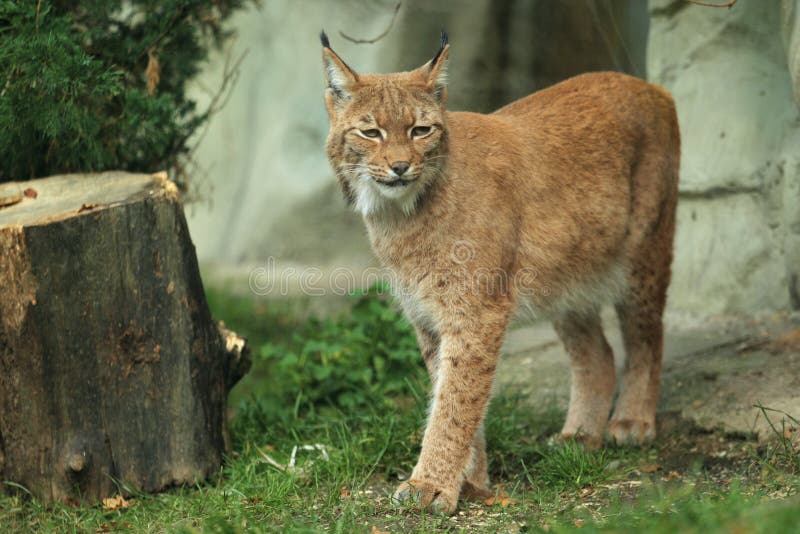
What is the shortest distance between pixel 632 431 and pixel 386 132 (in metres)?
2.27

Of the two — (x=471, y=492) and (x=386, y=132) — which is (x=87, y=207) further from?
(x=471, y=492)

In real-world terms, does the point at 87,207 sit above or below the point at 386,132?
below

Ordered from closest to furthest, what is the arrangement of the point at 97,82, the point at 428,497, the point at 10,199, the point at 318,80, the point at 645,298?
the point at 428,497
the point at 10,199
the point at 97,82
the point at 645,298
the point at 318,80

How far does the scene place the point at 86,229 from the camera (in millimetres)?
4641

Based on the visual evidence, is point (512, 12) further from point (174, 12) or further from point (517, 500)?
point (517, 500)

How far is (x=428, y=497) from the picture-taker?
4398 mm

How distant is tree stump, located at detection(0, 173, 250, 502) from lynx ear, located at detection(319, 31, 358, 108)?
38.2 inches

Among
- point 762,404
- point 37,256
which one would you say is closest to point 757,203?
point 762,404

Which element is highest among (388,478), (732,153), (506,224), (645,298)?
(732,153)

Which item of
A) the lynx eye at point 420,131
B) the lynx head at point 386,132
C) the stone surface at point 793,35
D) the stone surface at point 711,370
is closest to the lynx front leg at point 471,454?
the lynx head at point 386,132

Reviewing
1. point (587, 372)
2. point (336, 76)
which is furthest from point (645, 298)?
point (336, 76)

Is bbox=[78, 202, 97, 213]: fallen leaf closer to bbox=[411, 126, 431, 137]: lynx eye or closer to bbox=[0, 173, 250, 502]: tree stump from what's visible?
bbox=[0, 173, 250, 502]: tree stump

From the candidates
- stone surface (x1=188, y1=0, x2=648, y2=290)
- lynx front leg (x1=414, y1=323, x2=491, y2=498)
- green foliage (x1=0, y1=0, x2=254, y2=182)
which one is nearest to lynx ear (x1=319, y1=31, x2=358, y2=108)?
lynx front leg (x1=414, y1=323, x2=491, y2=498)

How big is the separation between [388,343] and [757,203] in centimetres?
272
